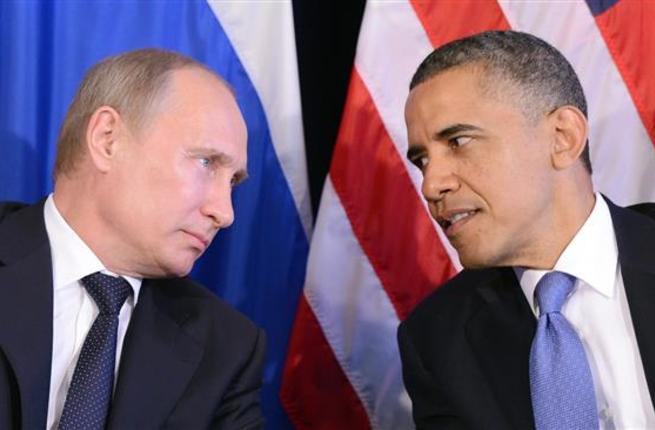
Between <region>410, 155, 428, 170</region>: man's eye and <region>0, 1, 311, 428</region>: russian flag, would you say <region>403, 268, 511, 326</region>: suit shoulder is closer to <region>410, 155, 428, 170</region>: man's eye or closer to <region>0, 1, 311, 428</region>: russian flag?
<region>410, 155, 428, 170</region>: man's eye

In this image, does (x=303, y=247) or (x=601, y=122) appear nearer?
(x=601, y=122)

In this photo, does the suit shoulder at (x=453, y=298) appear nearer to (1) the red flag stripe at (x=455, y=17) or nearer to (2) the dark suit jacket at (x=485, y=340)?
(2) the dark suit jacket at (x=485, y=340)

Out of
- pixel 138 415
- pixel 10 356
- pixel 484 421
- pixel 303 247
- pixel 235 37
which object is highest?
pixel 235 37

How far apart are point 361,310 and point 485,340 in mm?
480

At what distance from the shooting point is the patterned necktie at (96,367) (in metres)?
1.37

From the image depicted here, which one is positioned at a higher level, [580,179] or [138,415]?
[580,179]

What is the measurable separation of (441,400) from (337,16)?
3.48 feet

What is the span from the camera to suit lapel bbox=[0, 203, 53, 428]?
1.37 metres

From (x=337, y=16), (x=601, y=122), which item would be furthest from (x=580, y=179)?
(x=337, y=16)

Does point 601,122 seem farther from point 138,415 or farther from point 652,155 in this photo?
point 138,415

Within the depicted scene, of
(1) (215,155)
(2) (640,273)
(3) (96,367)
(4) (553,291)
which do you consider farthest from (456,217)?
(3) (96,367)

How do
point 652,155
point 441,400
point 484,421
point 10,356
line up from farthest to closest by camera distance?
point 652,155
point 441,400
point 484,421
point 10,356

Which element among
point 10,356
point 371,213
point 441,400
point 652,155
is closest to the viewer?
point 10,356

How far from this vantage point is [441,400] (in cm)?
162
